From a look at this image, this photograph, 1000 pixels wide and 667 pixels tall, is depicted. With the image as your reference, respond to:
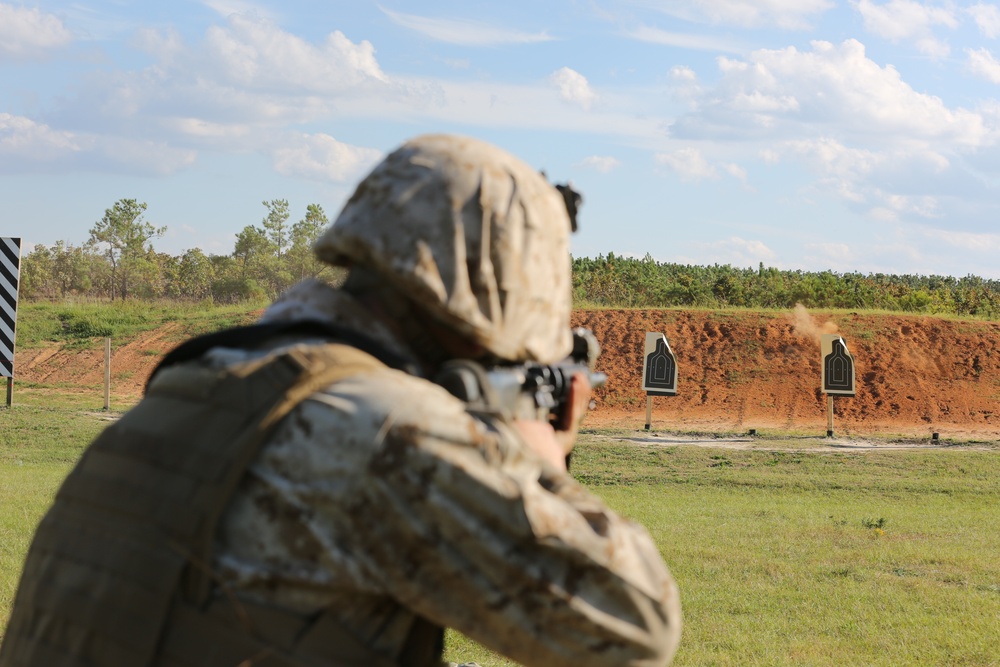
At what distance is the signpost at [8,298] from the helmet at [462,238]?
14.7m

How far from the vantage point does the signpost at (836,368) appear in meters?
20.7

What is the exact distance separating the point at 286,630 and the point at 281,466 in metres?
0.24

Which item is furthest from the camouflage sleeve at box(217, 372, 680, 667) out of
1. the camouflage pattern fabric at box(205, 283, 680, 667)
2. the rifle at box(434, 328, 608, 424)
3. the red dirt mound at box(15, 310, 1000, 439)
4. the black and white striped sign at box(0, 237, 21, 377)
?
the red dirt mound at box(15, 310, 1000, 439)

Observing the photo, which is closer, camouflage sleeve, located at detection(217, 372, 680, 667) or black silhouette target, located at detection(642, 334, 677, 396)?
camouflage sleeve, located at detection(217, 372, 680, 667)

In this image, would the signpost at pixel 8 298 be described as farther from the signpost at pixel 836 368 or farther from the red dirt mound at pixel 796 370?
the signpost at pixel 836 368

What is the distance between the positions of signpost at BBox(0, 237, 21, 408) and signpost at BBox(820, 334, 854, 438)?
529 inches

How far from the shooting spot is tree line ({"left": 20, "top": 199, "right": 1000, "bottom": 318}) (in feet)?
112

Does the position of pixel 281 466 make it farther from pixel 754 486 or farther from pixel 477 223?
pixel 754 486

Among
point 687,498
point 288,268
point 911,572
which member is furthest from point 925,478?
point 288,268

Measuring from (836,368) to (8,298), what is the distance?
1401 centimetres

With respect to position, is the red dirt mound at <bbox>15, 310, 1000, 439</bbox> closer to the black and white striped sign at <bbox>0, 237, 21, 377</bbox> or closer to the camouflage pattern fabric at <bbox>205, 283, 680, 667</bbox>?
the black and white striped sign at <bbox>0, 237, 21, 377</bbox>

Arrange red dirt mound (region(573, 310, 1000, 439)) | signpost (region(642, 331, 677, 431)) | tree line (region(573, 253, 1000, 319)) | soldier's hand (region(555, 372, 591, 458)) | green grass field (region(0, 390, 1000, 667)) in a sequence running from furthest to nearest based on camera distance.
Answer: tree line (region(573, 253, 1000, 319)), red dirt mound (region(573, 310, 1000, 439)), signpost (region(642, 331, 677, 431)), green grass field (region(0, 390, 1000, 667)), soldier's hand (region(555, 372, 591, 458))

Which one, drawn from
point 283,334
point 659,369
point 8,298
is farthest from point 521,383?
point 659,369

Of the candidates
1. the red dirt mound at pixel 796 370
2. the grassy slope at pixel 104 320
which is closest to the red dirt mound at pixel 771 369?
the red dirt mound at pixel 796 370
